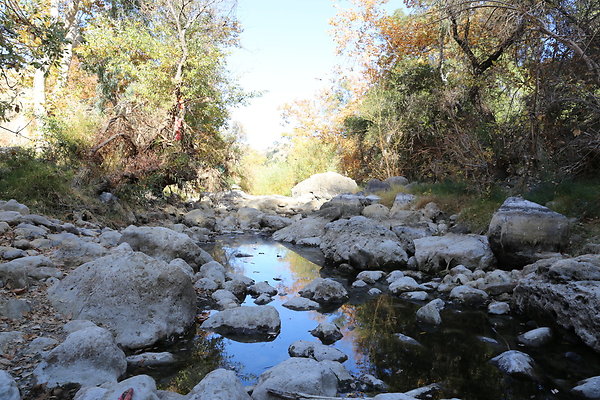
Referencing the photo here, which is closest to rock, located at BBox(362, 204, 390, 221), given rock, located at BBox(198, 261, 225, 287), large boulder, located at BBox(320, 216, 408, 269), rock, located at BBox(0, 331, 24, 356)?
large boulder, located at BBox(320, 216, 408, 269)

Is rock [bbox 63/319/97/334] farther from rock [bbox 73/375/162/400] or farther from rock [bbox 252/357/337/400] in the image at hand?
rock [bbox 252/357/337/400]

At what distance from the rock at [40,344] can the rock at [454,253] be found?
4.92 m

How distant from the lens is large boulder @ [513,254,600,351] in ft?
11.1

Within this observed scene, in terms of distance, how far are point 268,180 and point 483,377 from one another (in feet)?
56.5

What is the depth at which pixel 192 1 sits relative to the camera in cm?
1239

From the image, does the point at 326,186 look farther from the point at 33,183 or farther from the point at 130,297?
the point at 130,297

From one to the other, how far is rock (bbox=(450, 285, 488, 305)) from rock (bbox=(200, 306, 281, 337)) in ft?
7.10

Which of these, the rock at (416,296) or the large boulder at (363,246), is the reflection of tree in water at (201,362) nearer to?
the rock at (416,296)

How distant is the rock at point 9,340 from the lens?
103 inches

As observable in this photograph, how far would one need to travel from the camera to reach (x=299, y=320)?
412 cm

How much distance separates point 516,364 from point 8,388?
327 cm

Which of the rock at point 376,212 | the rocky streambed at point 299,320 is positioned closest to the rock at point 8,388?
the rocky streambed at point 299,320

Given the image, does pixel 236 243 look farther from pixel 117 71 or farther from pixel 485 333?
pixel 117 71

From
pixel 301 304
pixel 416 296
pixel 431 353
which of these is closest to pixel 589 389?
pixel 431 353
